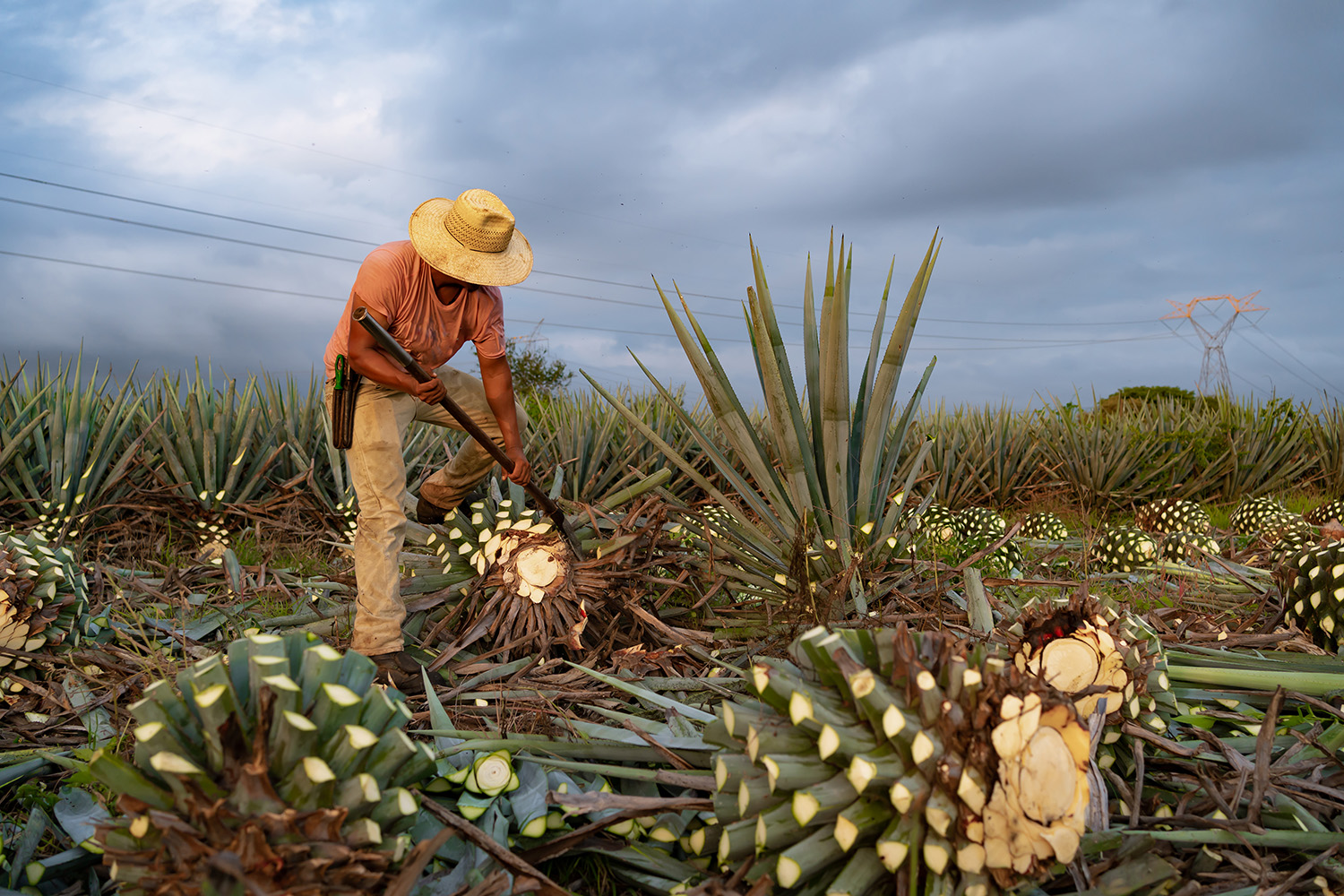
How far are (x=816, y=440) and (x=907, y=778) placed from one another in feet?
5.91

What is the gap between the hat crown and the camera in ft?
11.5

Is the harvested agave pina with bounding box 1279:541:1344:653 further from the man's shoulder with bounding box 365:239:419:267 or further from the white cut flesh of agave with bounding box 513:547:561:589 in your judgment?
the man's shoulder with bounding box 365:239:419:267

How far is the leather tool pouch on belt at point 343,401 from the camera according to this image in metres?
3.57

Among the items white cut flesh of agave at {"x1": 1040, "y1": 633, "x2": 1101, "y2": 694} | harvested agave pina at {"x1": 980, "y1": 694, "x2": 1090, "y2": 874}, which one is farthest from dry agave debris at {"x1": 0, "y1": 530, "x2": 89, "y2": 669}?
white cut flesh of agave at {"x1": 1040, "y1": 633, "x2": 1101, "y2": 694}

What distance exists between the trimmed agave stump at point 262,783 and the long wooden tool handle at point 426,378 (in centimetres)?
190

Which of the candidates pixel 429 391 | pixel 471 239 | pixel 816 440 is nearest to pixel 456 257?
pixel 471 239

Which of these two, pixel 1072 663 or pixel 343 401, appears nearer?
pixel 1072 663

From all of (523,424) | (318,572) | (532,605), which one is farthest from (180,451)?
(532,605)

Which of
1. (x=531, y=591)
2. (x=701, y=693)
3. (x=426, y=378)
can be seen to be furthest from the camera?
(x=426, y=378)

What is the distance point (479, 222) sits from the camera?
3.51 m

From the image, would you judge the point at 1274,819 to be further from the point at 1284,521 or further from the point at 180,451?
the point at 180,451

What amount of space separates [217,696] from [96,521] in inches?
205

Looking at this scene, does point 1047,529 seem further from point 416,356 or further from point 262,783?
point 262,783

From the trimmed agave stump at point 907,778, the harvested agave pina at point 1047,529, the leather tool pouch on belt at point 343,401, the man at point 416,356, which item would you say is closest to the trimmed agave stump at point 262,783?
the trimmed agave stump at point 907,778
